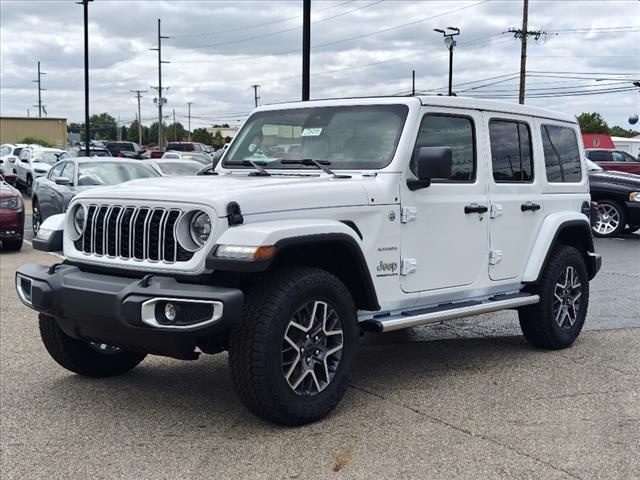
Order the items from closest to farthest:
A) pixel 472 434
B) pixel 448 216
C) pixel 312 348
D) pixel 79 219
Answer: pixel 472 434
pixel 312 348
pixel 79 219
pixel 448 216

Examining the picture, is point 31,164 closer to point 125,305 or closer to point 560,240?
point 560,240

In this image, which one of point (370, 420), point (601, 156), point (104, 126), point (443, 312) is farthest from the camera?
point (104, 126)

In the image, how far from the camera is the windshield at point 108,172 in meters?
13.2

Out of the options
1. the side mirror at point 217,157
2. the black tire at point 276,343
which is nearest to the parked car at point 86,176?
the side mirror at point 217,157

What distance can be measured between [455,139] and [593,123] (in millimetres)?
111481

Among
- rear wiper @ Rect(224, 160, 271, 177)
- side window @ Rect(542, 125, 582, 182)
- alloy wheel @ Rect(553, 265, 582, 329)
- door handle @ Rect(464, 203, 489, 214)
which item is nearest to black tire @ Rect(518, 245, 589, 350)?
alloy wheel @ Rect(553, 265, 582, 329)

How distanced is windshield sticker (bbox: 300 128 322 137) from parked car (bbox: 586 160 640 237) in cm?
1123

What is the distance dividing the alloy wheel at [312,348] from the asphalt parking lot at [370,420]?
261 mm

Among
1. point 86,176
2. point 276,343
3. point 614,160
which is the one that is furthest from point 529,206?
point 614,160

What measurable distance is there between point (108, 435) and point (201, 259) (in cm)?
116

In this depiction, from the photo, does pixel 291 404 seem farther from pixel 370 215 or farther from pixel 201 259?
pixel 370 215

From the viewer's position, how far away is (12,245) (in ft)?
43.7

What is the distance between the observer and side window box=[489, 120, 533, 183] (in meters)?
6.21

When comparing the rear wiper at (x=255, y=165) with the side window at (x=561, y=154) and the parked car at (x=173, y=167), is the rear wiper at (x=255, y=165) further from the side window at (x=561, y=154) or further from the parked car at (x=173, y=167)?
the parked car at (x=173, y=167)
